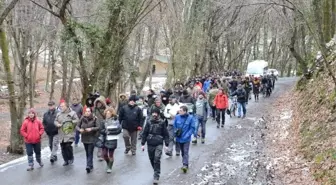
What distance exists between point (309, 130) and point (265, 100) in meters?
15.5

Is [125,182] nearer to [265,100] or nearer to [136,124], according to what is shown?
[136,124]

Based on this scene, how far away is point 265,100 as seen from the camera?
102 ft

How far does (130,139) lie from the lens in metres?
13.8

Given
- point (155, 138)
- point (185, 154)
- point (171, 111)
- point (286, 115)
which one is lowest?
point (286, 115)

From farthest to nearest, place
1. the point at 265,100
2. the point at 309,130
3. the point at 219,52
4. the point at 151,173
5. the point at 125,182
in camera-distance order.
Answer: the point at 219,52 < the point at 265,100 < the point at 309,130 < the point at 151,173 < the point at 125,182

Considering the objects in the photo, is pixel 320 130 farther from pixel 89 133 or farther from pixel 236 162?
pixel 89 133

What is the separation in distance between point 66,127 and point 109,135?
4.42 ft

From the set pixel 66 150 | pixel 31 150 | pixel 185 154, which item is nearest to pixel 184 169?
pixel 185 154

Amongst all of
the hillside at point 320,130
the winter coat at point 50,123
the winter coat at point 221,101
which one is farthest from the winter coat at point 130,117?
the winter coat at point 221,101

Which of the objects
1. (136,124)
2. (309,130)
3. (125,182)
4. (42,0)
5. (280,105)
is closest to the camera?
(125,182)

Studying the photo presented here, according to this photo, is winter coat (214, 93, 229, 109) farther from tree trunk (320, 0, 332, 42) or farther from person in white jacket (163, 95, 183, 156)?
tree trunk (320, 0, 332, 42)

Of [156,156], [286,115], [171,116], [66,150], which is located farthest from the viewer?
[286,115]

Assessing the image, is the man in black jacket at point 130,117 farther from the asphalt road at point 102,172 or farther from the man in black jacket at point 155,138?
the man in black jacket at point 155,138

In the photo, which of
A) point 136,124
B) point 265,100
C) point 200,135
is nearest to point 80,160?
point 136,124
